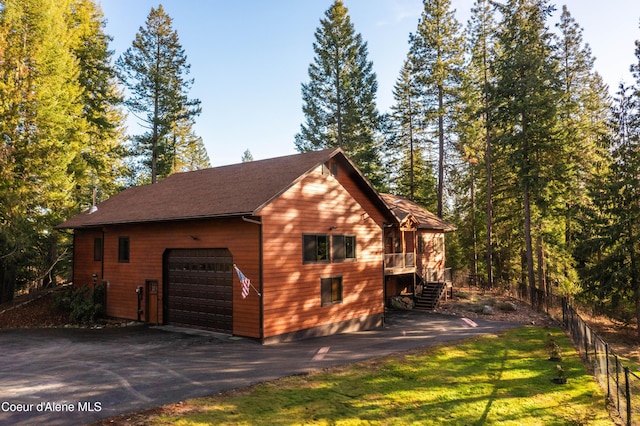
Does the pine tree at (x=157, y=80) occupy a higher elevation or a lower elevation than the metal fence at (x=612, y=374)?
higher

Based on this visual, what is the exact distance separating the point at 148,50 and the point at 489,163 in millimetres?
31017

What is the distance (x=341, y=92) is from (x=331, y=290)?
25.1m

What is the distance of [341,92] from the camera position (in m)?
38.9

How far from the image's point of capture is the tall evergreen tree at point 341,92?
38.6 m

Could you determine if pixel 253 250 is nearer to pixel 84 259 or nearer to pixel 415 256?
pixel 84 259

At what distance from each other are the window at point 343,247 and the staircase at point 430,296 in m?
9.53

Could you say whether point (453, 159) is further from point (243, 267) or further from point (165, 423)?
point (165, 423)

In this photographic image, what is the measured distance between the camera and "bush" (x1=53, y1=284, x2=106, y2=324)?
68.8 feet

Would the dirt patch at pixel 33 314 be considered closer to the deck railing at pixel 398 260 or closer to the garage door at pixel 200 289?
the garage door at pixel 200 289

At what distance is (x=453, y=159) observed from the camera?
144 feet

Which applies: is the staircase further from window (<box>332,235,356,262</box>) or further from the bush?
the bush

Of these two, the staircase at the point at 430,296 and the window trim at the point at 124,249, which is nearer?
the window trim at the point at 124,249

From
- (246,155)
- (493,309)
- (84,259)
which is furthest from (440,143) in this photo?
(246,155)

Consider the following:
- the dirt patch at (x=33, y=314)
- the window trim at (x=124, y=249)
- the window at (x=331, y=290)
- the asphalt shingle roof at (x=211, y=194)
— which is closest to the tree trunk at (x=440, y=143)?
the asphalt shingle roof at (x=211, y=194)
